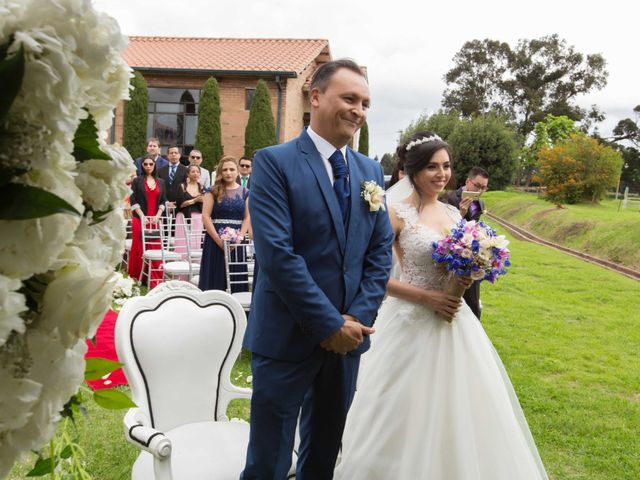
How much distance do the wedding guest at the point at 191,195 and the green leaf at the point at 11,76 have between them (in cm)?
949

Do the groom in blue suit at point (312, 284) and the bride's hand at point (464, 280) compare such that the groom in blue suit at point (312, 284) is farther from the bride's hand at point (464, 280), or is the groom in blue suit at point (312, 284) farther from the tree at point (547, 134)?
the tree at point (547, 134)

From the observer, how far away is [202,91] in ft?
74.8

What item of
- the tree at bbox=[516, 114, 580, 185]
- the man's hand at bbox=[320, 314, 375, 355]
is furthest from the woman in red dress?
the tree at bbox=[516, 114, 580, 185]

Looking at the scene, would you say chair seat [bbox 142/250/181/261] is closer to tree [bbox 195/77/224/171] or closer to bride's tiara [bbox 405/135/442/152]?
bride's tiara [bbox 405/135/442/152]

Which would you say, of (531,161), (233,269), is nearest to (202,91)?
(233,269)

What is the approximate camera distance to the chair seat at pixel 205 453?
2.51m

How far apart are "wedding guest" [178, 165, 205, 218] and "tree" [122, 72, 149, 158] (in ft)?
41.7

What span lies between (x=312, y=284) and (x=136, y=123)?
843 inches

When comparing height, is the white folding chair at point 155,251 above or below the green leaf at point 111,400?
below

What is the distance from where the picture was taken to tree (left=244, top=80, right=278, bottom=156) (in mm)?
22344

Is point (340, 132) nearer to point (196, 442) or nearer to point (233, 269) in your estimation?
point (196, 442)

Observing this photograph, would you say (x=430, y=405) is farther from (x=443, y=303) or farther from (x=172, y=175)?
(x=172, y=175)

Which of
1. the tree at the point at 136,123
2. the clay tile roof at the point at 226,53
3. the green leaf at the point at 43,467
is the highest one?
the clay tile roof at the point at 226,53

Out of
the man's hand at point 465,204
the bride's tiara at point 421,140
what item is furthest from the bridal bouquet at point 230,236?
the bride's tiara at point 421,140
